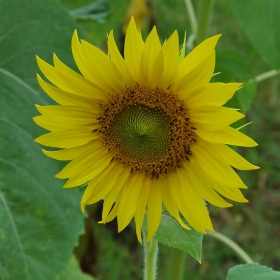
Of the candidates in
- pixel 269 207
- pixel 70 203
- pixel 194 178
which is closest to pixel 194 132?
pixel 194 178

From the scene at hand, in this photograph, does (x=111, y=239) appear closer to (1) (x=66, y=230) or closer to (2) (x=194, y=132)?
(1) (x=66, y=230)

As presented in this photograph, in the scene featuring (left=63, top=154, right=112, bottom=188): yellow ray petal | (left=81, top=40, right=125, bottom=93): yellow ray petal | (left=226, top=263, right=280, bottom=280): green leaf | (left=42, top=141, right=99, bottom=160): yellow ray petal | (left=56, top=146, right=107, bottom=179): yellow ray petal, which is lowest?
(left=226, top=263, right=280, bottom=280): green leaf

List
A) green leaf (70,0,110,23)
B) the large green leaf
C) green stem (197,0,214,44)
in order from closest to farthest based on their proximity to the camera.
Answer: the large green leaf < green stem (197,0,214,44) < green leaf (70,0,110,23)

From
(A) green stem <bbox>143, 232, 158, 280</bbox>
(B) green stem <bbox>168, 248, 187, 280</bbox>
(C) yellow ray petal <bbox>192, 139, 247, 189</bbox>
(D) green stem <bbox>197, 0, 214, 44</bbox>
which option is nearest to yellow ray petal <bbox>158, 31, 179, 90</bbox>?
(C) yellow ray petal <bbox>192, 139, 247, 189</bbox>

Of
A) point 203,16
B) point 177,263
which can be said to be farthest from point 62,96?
point 177,263

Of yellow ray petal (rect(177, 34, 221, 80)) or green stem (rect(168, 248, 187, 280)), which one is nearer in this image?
yellow ray petal (rect(177, 34, 221, 80))

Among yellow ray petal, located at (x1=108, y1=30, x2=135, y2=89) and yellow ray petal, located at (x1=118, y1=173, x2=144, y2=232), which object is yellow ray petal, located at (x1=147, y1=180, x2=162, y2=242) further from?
yellow ray petal, located at (x1=108, y1=30, x2=135, y2=89)

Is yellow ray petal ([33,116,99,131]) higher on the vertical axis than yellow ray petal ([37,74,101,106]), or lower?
lower
